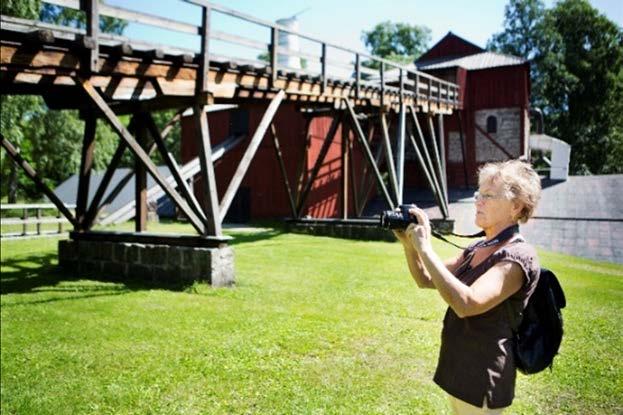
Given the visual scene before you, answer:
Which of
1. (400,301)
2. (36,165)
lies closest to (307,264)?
(400,301)

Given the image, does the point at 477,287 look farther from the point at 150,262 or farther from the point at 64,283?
the point at 64,283

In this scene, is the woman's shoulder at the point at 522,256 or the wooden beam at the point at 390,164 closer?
the woman's shoulder at the point at 522,256

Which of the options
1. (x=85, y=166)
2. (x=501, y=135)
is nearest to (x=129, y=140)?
(x=85, y=166)

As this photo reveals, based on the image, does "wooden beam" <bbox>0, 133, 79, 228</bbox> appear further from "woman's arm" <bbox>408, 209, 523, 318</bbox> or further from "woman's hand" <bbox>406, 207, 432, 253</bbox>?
"woman's arm" <bbox>408, 209, 523, 318</bbox>

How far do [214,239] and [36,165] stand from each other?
32.1 meters

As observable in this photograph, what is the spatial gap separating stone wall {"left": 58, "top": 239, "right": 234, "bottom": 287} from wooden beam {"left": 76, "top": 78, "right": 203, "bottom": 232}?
1.95 ft

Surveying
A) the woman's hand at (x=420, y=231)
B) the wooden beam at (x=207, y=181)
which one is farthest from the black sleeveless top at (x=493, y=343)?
the wooden beam at (x=207, y=181)

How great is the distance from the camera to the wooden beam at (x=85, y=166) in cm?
1047

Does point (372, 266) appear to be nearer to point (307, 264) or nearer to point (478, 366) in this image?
point (307, 264)

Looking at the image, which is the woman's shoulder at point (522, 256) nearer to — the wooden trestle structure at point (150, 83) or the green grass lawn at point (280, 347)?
the green grass lawn at point (280, 347)

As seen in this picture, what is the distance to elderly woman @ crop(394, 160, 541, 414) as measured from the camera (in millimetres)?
1824

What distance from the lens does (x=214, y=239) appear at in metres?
8.50

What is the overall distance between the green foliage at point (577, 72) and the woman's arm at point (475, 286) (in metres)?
0.48

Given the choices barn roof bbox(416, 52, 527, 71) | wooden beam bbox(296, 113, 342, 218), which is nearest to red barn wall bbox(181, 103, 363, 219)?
wooden beam bbox(296, 113, 342, 218)
